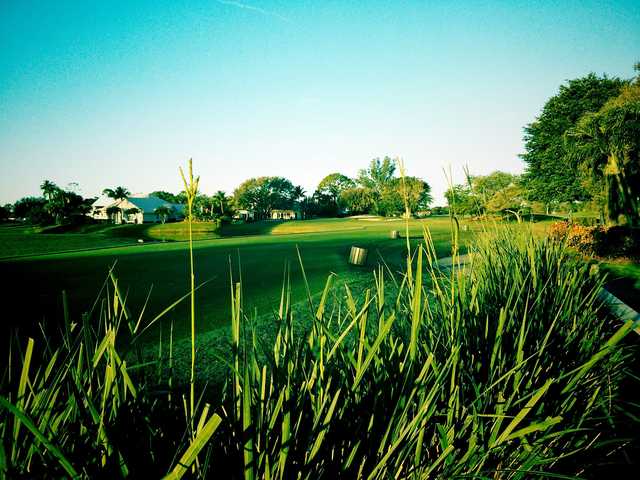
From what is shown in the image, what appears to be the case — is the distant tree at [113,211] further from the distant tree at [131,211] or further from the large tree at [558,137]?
the large tree at [558,137]

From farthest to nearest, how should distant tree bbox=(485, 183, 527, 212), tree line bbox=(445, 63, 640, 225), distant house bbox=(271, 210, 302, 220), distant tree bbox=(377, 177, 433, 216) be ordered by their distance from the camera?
1. distant house bbox=(271, 210, 302, 220)
2. distant tree bbox=(377, 177, 433, 216)
3. tree line bbox=(445, 63, 640, 225)
4. distant tree bbox=(485, 183, 527, 212)

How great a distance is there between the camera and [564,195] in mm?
39344

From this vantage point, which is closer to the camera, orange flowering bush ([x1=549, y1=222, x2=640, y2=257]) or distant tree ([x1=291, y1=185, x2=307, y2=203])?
orange flowering bush ([x1=549, y1=222, x2=640, y2=257])

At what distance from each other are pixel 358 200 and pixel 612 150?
241 feet

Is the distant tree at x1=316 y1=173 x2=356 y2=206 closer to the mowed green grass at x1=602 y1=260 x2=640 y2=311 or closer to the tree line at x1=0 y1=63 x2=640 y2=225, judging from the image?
the tree line at x1=0 y1=63 x2=640 y2=225

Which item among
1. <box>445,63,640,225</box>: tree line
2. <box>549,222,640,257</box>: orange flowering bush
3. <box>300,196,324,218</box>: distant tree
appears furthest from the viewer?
<box>300,196,324,218</box>: distant tree

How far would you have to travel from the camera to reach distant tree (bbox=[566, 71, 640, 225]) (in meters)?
16.1

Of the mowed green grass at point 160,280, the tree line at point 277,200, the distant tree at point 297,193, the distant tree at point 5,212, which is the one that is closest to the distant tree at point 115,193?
the tree line at point 277,200

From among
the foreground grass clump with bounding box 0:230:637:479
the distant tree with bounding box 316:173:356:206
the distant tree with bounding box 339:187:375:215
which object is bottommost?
the foreground grass clump with bounding box 0:230:637:479

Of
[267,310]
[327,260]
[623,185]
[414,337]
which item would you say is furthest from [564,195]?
[414,337]

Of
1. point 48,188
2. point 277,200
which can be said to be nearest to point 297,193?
point 277,200

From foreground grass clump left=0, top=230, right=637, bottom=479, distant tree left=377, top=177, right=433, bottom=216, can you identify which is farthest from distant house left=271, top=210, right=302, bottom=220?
foreground grass clump left=0, top=230, right=637, bottom=479

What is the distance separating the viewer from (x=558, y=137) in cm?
3756

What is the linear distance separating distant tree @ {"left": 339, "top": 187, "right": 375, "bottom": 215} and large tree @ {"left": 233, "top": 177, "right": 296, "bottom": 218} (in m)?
20.2
